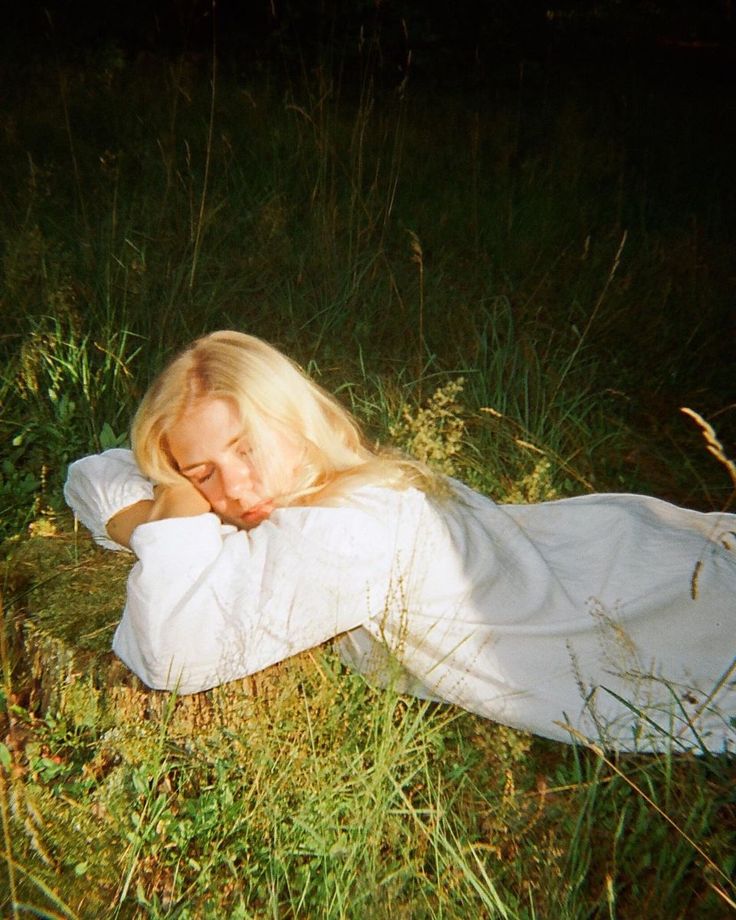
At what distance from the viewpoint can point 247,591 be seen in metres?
1.70

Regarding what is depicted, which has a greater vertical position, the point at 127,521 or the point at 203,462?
the point at 203,462

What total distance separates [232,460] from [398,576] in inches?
19.8

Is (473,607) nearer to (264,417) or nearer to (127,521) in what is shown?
(264,417)

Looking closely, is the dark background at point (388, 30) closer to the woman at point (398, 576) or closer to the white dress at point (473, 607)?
the woman at point (398, 576)

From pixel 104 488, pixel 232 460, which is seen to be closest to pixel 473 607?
pixel 232 460

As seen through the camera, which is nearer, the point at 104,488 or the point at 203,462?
the point at 203,462

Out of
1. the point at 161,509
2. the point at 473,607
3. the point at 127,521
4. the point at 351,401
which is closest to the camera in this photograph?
the point at 473,607

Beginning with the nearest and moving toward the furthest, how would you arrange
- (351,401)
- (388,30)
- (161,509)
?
(161,509) → (351,401) → (388,30)

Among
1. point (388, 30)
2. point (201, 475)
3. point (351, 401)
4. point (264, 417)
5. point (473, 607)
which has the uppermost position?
point (388, 30)

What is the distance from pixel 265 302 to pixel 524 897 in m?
2.59

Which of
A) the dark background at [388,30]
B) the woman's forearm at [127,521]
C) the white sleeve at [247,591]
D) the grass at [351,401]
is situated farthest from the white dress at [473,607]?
the dark background at [388,30]

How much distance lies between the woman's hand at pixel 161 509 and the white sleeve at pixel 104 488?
0.11 feet

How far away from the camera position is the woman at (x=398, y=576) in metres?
1.70

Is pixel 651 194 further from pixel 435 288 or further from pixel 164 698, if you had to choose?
pixel 164 698
